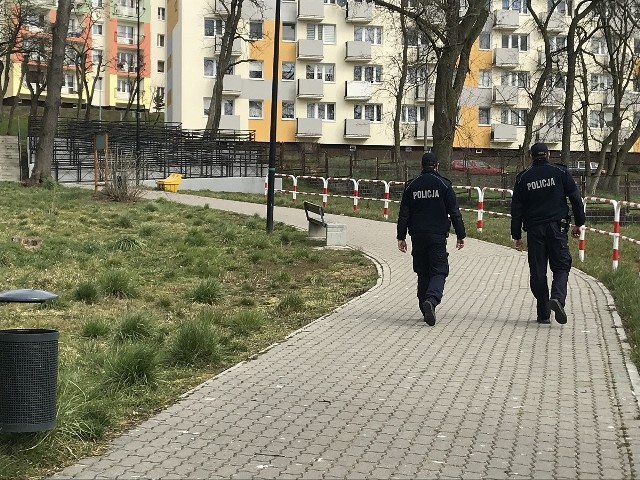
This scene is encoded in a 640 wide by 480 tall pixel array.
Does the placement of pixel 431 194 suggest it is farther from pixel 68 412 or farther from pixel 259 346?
pixel 68 412

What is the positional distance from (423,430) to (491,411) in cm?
75

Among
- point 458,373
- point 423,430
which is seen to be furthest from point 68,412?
point 458,373

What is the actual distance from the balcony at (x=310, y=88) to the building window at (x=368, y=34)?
4.16 m

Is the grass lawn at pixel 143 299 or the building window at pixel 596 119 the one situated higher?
the building window at pixel 596 119

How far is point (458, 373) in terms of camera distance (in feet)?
27.9

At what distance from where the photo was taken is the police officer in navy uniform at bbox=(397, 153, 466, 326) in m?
11.4

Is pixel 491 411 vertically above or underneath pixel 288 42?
underneath

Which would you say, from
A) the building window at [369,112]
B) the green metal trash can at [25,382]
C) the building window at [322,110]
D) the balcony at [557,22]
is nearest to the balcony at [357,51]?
the building window at [369,112]

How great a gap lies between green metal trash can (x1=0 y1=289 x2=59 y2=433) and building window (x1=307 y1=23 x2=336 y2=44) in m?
66.9

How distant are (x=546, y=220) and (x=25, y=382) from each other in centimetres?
657

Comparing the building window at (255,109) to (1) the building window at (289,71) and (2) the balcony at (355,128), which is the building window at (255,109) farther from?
(2) the balcony at (355,128)

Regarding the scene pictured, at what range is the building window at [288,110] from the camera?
7106cm

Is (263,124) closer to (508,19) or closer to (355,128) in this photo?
(355,128)

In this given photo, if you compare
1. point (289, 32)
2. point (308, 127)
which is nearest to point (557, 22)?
point (289, 32)
